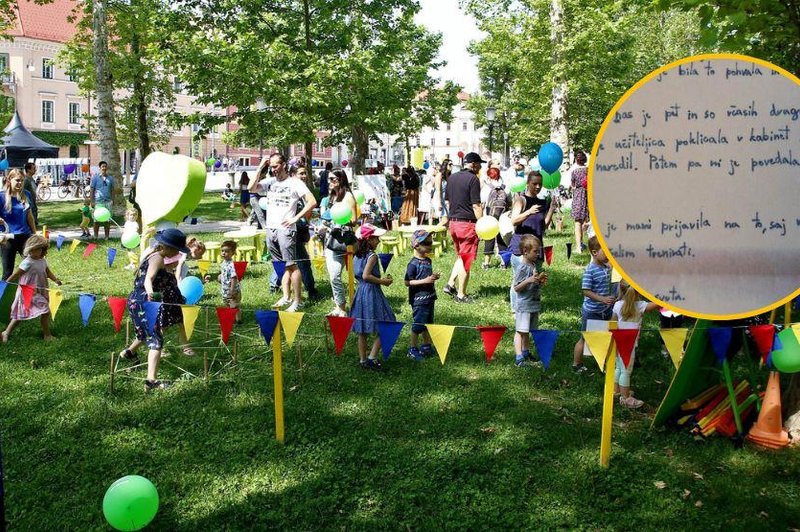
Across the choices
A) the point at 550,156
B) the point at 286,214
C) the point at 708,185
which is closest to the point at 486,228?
the point at 550,156

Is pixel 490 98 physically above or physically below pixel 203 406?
above

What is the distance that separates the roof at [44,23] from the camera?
2162 inches

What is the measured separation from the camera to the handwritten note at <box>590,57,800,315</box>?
375 cm

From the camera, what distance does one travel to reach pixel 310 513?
13.5 ft

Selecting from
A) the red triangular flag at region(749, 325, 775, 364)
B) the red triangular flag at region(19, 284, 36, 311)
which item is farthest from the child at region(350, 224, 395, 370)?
the red triangular flag at region(19, 284, 36, 311)

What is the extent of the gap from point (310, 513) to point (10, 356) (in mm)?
4396

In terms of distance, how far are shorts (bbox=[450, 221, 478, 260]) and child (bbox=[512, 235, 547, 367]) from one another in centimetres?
243

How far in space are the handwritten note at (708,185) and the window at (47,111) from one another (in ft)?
204


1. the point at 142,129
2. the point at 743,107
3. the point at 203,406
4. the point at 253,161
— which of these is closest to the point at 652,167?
the point at 743,107

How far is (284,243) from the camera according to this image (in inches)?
339

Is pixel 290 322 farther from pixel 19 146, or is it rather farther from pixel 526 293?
pixel 19 146

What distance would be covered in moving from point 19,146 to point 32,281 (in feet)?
78.3

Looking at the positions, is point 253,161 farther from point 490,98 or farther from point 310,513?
point 310,513

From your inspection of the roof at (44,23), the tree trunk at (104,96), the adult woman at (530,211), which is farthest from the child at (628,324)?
the roof at (44,23)
